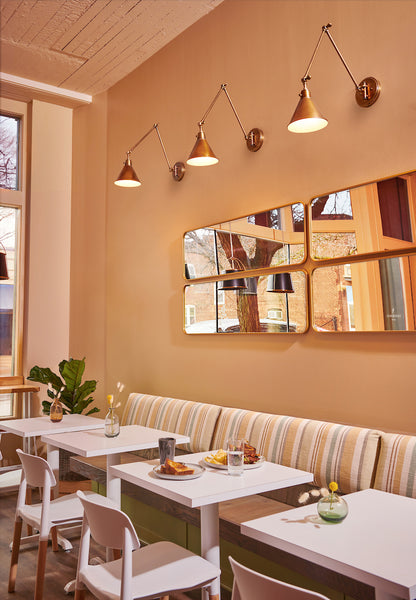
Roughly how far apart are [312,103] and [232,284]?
1441 millimetres

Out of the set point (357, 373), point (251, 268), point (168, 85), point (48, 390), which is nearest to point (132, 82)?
point (168, 85)

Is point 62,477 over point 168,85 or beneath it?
beneath

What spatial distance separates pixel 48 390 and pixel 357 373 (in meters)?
3.25

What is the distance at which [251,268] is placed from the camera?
3.63m

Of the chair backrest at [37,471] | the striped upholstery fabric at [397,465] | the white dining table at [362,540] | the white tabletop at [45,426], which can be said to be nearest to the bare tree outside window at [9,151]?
the white tabletop at [45,426]

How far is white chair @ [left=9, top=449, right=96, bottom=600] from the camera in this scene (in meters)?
2.62

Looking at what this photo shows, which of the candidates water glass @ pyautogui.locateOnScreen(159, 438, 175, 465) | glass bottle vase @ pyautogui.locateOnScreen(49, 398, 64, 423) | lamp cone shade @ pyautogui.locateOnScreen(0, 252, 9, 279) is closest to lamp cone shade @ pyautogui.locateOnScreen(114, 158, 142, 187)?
glass bottle vase @ pyautogui.locateOnScreen(49, 398, 64, 423)

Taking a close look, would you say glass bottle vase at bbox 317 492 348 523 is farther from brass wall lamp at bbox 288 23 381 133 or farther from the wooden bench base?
brass wall lamp at bbox 288 23 381 133

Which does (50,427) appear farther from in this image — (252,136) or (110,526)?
(252,136)

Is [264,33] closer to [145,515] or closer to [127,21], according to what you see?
[127,21]

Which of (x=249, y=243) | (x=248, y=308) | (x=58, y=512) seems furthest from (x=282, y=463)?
(x=249, y=243)

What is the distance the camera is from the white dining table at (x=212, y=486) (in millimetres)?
2045

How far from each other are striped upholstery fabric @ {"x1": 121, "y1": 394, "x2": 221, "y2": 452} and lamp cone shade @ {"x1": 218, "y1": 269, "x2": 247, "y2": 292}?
826 mm

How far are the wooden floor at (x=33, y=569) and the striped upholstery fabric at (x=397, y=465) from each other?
5.51 feet
